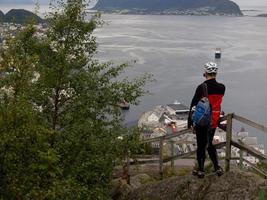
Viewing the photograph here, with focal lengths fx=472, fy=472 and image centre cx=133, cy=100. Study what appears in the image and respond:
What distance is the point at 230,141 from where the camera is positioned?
23.8ft

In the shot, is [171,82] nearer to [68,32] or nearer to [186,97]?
[186,97]

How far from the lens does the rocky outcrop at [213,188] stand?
6.59m

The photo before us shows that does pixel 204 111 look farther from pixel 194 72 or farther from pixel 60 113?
pixel 194 72

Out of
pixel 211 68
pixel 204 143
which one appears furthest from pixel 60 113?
pixel 211 68

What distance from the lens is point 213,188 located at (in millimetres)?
6992

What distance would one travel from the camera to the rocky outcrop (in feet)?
21.6

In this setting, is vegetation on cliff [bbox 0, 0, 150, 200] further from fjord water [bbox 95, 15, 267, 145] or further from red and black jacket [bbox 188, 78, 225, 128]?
fjord water [bbox 95, 15, 267, 145]

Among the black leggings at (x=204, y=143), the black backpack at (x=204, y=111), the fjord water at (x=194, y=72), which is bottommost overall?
the fjord water at (x=194, y=72)

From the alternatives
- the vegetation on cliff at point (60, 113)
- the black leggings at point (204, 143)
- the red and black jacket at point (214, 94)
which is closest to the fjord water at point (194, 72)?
the vegetation on cliff at point (60, 113)

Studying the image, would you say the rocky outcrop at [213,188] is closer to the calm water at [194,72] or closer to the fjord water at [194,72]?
the calm water at [194,72]

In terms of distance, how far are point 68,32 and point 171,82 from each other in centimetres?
7410

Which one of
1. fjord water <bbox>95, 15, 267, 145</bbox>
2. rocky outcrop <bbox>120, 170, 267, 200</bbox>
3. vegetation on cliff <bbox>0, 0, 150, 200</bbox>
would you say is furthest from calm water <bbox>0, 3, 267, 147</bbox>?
rocky outcrop <bbox>120, 170, 267, 200</bbox>

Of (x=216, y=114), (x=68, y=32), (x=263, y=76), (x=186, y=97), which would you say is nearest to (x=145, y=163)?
(x=68, y=32)

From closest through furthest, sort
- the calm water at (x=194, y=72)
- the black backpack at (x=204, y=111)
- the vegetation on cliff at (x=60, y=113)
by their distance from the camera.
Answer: the vegetation on cliff at (x=60, y=113) < the black backpack at (x=204, y=111) < the calm water at (x=194, y=72)
